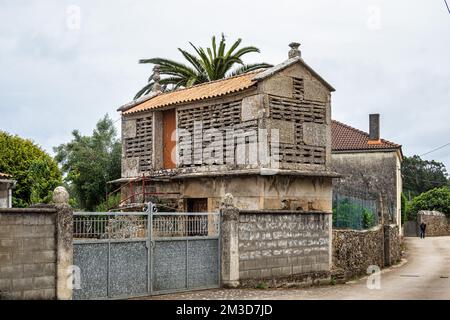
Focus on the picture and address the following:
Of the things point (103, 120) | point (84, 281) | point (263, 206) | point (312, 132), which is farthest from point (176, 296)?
point (103, 120)

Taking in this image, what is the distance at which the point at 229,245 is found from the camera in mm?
15719

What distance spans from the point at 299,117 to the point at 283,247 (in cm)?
510

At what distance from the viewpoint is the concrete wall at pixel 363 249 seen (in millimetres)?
20906

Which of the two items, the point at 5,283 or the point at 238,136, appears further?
the point at 238,136

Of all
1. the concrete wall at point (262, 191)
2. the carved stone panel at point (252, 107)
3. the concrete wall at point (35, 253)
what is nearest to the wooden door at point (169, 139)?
Answer: the concrete wall at point (262, 191)

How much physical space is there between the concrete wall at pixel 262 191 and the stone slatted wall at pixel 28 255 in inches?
328

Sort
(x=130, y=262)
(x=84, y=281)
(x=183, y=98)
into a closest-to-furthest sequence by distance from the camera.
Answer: (x=84, y=281)
(x=130, y=262)
(x=183, y=98)

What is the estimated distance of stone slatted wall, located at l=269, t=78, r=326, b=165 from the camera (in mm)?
19984

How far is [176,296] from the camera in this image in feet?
46.4

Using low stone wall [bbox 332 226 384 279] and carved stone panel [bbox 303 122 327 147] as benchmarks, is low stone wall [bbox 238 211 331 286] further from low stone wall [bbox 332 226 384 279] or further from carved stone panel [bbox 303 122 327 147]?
carved stone panel [bbox 303 122 327 147]

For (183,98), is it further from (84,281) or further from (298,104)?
(84,281)

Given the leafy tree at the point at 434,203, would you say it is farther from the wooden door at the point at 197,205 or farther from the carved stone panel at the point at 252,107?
the carved stone panel at the point at 252,107

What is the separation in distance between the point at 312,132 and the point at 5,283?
40.3 ft

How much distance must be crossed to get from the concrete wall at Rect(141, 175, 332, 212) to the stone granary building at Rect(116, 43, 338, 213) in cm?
3
